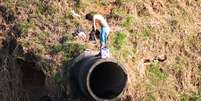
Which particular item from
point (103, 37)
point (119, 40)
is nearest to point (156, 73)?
point (119, 40)

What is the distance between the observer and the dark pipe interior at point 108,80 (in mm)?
10703

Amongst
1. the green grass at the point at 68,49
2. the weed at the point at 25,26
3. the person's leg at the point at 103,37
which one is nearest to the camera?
the person's leg at the point at 103,37

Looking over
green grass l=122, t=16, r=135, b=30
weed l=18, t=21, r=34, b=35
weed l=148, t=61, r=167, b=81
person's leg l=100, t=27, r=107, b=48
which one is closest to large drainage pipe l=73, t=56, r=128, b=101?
person's leg l=100, t=27, r=107, b=48

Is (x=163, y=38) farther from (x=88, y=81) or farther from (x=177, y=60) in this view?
(x=88, y=81)

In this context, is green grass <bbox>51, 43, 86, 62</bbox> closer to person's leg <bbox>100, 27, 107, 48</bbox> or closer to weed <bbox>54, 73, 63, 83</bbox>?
weed <bbox>54, 73, 63, 83</bbox>

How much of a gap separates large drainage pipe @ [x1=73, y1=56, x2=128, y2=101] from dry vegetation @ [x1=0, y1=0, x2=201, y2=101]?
0.97ft

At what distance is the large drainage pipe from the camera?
10461mm

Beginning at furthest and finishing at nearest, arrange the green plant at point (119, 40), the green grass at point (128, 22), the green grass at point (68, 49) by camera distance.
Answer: the green grass at point (128, 22), the green plant at point (119, 40), the green grass at point (68, 49)

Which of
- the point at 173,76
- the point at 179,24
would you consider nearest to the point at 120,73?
the point at 173,76

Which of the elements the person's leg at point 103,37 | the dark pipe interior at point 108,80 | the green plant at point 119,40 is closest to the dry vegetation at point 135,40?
the green plant at point 119,40

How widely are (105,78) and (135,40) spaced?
1.09 m

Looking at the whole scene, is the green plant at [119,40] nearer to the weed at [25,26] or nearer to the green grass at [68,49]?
the green grass at [68,49]

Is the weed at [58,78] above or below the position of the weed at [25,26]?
below

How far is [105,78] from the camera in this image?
38.0 ft
